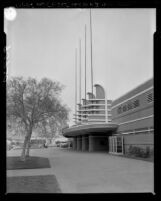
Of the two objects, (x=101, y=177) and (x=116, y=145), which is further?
(x=116, y=145)

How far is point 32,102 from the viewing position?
14.8 meters

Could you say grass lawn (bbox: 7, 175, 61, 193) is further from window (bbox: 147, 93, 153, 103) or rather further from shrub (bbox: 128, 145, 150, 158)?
window (bbox: 147, 93, 153, 103)

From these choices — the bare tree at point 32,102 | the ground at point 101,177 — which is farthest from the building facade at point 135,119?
the bare tree at point 32,102

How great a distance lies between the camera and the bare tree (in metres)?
14.6

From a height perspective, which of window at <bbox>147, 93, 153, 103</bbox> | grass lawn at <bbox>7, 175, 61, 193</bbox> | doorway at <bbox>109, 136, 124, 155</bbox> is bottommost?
doorway at <bbox>109, 136, 124, 155</bbox>

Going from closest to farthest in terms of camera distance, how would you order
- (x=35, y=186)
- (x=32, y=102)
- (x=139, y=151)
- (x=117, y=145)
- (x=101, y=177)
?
1. (x=35, y=186)
2. (x=101, y=177)
3. (x=32, y=102)
4. (x=139, y=151)
5. (x=117, y=145)

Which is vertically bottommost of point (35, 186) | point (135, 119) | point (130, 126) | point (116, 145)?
point (116, 145)

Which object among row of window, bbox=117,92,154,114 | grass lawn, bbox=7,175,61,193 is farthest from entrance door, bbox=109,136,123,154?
grass lawn, bbox=7,175,61,193

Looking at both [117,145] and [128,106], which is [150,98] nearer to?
[128,106]

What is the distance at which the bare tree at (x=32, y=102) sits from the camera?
14.6 metres

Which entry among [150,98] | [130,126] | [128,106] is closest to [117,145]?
[130,126]

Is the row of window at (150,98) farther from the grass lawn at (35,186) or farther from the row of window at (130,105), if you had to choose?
the grass lawn at (35,186)
